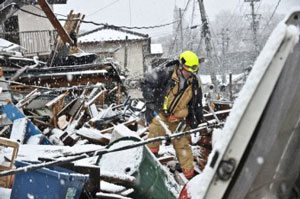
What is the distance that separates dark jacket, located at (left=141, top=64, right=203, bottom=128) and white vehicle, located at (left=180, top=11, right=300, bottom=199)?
3.89 meters

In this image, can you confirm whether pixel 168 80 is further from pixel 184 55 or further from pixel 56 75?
pixel 56 75

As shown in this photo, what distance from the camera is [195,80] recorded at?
5.40 meters

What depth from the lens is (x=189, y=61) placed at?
5.14 m

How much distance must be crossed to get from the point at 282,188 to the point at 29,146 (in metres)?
5.22

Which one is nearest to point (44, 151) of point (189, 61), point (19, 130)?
point (19, 130)

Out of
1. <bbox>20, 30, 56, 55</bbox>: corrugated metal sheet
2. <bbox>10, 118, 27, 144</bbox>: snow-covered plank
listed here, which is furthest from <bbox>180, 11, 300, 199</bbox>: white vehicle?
<bbox>20, 30, 56, 55</bbox>: corrugated metal sheet

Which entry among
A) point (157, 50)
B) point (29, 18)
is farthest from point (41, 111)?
point (157, 50)

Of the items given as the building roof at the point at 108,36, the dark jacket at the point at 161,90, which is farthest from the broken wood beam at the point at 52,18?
the building roof at the point at 108,36

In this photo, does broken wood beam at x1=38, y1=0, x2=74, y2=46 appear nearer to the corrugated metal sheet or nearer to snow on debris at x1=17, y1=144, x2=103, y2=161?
snow on debris at x1=17, y1=144, x2=103, y2=161

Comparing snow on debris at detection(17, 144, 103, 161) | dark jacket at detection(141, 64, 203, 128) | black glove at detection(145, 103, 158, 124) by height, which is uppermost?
dark jacket at detection(141, 64, 203, 128)

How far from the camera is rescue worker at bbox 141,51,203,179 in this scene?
538cm

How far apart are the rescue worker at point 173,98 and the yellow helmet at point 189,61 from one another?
3.4 inches

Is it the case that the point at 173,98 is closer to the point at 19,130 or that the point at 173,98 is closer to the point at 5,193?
the point at 5,193

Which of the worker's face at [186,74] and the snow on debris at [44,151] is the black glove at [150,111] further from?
the snow on debris at [44,151]
